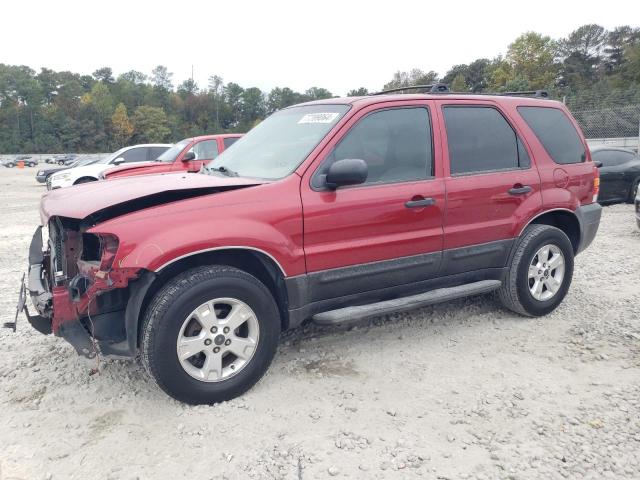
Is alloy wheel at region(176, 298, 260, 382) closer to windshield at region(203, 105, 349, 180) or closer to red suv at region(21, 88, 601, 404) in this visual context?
red suv at region(21, 88, 601, 404)

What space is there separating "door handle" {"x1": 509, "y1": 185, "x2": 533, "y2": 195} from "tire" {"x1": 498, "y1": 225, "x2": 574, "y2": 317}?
36 cm

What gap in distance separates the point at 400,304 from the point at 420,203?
0.77 meters

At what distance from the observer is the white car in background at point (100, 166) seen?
42.8 ft

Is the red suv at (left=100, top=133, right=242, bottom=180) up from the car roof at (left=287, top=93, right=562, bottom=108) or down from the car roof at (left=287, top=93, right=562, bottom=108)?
down

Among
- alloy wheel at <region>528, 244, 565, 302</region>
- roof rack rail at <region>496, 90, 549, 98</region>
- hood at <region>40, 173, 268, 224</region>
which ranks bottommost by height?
alloy wheel at <region>528, 244, 565, 302</region>

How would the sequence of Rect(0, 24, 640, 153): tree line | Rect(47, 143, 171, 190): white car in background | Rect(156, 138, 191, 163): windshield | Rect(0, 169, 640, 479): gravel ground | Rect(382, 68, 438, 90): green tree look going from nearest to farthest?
Rect(0, 169, 640, 479): gravel ground, Rect(156, 138, 191, 163): windshield, Rect(47, 143, 171, 190): white car in background, Rect(0, 24, 640, 153): tree line, Rect(382, 68, 438, 90): green tree

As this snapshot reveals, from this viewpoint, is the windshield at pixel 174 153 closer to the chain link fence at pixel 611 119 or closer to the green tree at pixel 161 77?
the chain link fence at pixel 611 119

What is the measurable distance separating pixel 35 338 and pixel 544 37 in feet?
273

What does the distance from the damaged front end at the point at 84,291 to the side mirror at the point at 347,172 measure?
4.41 feet

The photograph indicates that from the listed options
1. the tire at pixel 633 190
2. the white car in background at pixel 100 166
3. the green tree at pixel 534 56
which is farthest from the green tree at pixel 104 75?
the tire at pixel 633 190

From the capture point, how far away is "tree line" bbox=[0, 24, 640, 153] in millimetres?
72875

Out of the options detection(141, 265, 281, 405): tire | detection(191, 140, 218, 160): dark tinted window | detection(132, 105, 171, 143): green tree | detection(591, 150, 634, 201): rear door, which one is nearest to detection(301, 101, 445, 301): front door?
detection(141, 265, 281, 405): tire

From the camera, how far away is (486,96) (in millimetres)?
4578

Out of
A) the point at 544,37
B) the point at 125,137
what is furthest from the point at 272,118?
the point at 125,137
